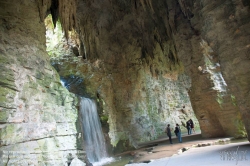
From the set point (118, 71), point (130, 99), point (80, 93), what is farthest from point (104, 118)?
point (118, 71)

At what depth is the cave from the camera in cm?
535

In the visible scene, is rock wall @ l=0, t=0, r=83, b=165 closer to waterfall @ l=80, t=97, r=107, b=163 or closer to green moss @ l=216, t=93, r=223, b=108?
waterfall @ l=80, t=97, r=107, b=163

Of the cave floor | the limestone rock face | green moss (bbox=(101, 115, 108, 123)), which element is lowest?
the cave floor

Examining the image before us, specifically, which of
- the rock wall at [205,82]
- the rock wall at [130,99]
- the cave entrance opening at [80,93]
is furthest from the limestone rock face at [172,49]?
the cave entrance opening at [80,93]

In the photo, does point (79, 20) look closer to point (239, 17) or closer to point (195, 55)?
point (195, 55)

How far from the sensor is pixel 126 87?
1677 centimetres

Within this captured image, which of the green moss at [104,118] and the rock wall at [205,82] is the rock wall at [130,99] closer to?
the green moss at [104,118]

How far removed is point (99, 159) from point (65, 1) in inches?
331

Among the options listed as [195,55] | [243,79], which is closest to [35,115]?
[243,79]

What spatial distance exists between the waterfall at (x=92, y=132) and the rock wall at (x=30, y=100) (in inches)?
141

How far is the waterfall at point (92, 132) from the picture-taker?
1093 cm

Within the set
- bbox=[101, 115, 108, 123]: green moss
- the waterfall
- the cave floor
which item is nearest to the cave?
bbox=[101, 115, 108, 123]: green moss

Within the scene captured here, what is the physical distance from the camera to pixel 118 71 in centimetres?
1681

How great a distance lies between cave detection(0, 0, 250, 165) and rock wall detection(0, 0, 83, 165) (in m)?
0.03
